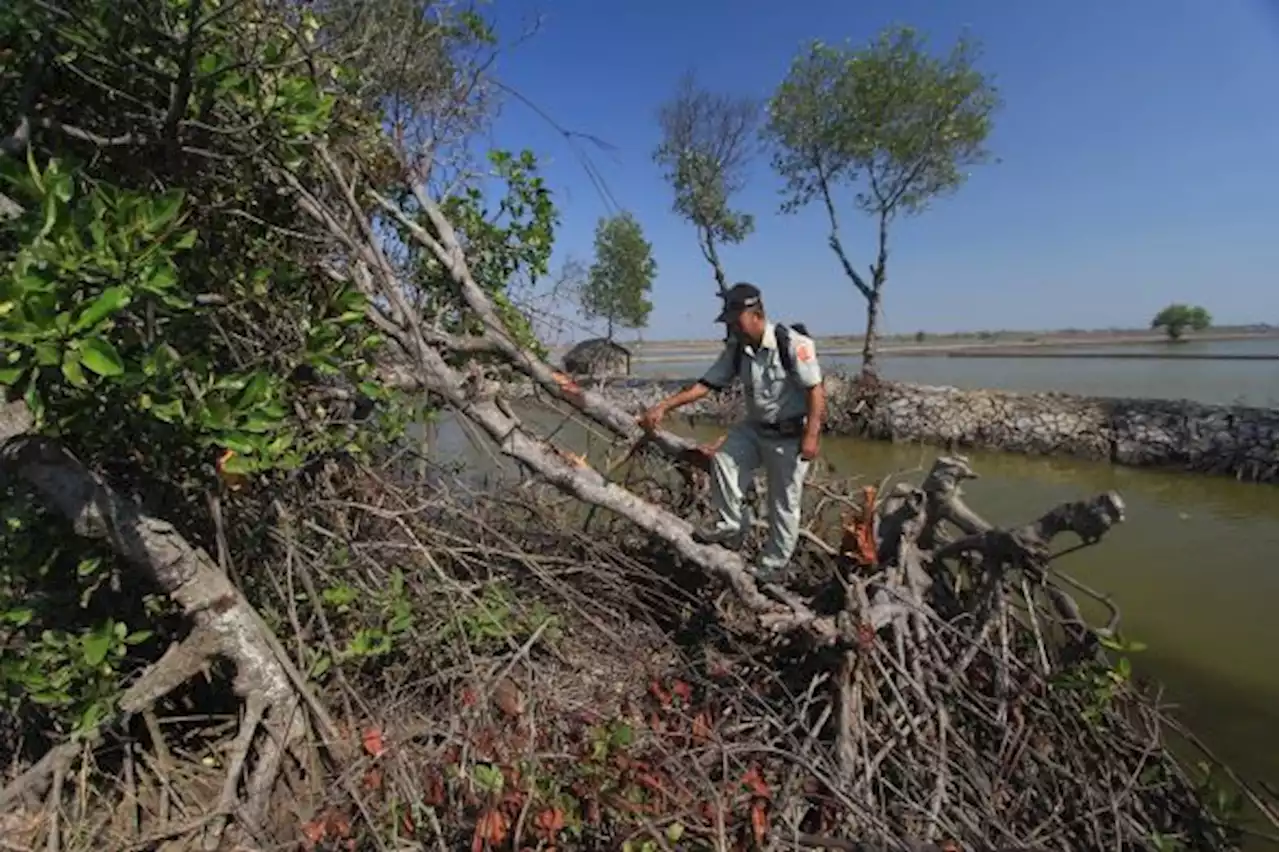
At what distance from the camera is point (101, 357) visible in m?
2.00

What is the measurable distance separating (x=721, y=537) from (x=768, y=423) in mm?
703

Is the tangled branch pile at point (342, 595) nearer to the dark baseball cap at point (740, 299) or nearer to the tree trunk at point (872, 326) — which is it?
the dark baseball cap at point (740, 299)

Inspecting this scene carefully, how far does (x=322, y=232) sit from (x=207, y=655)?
2.09 meters

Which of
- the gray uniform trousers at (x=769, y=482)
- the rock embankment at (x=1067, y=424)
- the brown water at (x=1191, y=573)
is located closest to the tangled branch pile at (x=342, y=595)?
the gray uniform trousers at (x=769, y=482)

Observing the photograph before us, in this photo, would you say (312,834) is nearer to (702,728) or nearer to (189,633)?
(189,633)

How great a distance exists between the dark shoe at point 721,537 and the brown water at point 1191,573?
3.87 ft

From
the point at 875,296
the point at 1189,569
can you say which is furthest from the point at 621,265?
the point at 1189,569

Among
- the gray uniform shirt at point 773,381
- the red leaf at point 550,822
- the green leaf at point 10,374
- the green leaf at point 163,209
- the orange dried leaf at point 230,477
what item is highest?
the green leaf at point 163,209

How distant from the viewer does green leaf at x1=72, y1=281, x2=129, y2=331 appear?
2.01 metres

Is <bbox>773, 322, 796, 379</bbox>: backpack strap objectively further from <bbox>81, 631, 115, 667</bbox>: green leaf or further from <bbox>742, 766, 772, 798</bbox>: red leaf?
<bbox>81, 631, 115, 667</bbox>: green leaf

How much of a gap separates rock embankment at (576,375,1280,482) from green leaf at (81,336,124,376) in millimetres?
6900

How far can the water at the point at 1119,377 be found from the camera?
17672 millimetres

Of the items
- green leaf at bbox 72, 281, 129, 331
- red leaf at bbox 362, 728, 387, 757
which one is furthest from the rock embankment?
green leaf at bbox 72, 281, 129, 331

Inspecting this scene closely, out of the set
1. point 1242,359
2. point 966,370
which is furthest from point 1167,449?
point 1242,359
